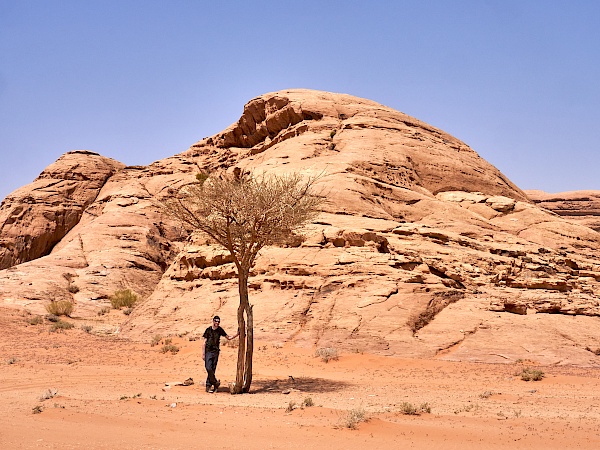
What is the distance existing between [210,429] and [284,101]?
3114 cm

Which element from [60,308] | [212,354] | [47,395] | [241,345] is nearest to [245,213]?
[241,345]

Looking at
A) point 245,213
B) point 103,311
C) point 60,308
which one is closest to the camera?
point 245,213

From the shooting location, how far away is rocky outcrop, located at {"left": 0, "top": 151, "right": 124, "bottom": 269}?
43938 millimetres

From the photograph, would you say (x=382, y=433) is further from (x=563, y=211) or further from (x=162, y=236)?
(x=563, y=211)

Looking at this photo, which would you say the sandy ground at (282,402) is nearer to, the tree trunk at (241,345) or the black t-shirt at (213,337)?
the tree trunk at (241,345)

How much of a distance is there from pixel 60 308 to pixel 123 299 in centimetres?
376

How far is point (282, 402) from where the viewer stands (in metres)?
10.8

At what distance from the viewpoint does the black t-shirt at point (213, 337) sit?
1261 cm

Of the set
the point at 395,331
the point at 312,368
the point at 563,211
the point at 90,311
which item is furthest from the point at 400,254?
the point at 563,211

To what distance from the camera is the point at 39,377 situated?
1358 cm

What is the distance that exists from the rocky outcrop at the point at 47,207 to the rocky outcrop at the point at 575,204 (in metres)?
45.7

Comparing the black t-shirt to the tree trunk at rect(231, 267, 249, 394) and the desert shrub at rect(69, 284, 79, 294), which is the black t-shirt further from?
the desert shrub at rect(69, 284, 79, 294)

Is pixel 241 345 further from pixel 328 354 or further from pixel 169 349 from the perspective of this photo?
pixel 169 349

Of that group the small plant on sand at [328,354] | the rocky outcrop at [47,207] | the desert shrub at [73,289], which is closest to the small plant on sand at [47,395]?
the small plant on sand at [328,354]
